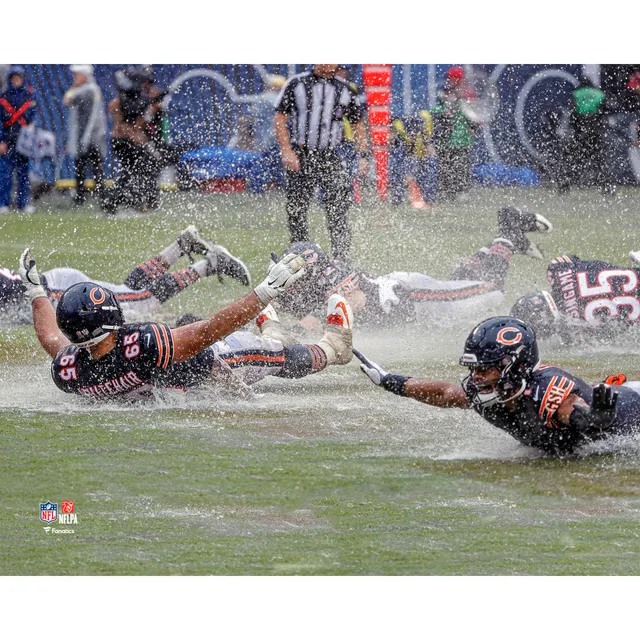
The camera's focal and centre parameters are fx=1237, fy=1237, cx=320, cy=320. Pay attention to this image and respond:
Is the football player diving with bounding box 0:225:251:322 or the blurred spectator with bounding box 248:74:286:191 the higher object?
the blurred spectator with bounding box 248:74:286:191

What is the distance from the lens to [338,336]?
8070 millimetres

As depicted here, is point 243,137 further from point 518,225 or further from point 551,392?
point 551,392

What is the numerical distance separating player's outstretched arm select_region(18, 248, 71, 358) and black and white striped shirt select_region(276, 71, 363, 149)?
2671 millimetres

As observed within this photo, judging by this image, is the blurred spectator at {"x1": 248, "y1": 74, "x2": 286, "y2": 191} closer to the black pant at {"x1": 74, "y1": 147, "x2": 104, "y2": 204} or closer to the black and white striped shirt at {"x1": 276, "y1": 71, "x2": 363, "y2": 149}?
the black and white striped shirt at {"x1": 276, "y1": 71, "x2": 363, "y2": 149}

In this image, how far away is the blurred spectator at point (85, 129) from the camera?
379 inches

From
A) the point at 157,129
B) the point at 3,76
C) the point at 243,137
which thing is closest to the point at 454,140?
the point at 243,137

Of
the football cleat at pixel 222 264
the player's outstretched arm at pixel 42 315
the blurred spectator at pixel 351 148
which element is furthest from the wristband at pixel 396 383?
the blurred spectator at pixel 351 148

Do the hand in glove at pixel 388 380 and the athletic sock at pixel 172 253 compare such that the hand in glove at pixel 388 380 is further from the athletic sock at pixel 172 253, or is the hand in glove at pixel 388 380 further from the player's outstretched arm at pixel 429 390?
the athletic sock at pixel 172 253

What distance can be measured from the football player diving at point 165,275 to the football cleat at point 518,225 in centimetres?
218

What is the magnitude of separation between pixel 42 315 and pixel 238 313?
6.02 feet

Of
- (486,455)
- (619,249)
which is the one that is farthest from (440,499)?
(619,249)

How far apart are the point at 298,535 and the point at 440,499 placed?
2.63 ft

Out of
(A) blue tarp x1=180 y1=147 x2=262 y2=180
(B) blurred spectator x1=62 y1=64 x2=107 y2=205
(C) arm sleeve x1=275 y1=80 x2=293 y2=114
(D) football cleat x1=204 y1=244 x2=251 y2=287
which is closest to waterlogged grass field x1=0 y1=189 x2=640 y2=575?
(D) football cleat x1=204 y1=244 x2=251 y2=287

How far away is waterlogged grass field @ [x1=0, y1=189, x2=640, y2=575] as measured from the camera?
247 inches
